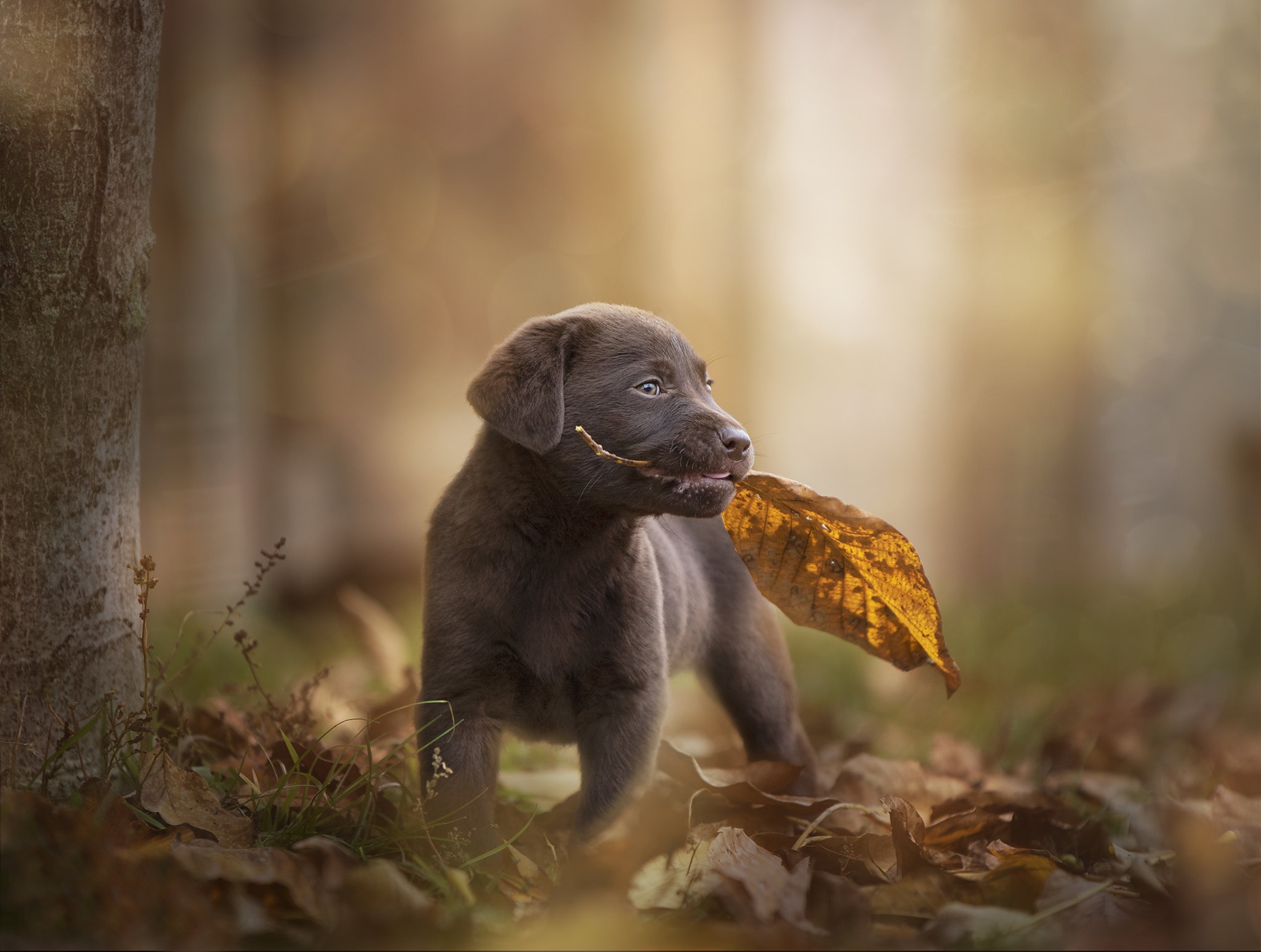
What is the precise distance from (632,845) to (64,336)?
170 centimetres

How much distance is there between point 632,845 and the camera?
2455 mm

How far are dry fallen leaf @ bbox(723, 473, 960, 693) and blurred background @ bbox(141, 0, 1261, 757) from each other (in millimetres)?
1467

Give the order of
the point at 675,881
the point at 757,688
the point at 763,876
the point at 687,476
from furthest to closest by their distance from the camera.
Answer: the point at 757,688 < the point at 687,476 < the point at 675,881 < the point at 763,876

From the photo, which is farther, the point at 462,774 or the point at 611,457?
the point at 611,457

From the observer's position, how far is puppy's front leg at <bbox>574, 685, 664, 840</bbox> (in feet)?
8.15

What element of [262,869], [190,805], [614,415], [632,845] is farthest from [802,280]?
[262,869]

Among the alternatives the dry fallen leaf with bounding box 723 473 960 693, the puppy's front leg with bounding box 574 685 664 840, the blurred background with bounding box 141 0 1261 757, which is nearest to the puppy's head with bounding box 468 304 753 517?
the dry fallen leaf with bounding box 723 473 960 693

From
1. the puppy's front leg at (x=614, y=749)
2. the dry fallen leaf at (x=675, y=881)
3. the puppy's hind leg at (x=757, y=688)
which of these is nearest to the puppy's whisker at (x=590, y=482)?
the puppy's front leg at (x=614, y=749)

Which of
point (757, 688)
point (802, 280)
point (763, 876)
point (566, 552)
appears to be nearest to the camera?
point (763, 876)

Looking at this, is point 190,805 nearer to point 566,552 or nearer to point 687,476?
point 566,552

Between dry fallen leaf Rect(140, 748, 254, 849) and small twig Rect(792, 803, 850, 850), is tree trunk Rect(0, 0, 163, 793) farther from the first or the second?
small twig Rect(792, 803, 850, 850)

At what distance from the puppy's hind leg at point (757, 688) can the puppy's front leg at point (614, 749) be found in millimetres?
640

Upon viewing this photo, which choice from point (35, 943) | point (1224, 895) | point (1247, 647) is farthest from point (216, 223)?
point (1247, 647)

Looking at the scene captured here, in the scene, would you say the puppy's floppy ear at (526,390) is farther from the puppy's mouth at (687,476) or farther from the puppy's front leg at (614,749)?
the puppy's front leg at (614,749)
